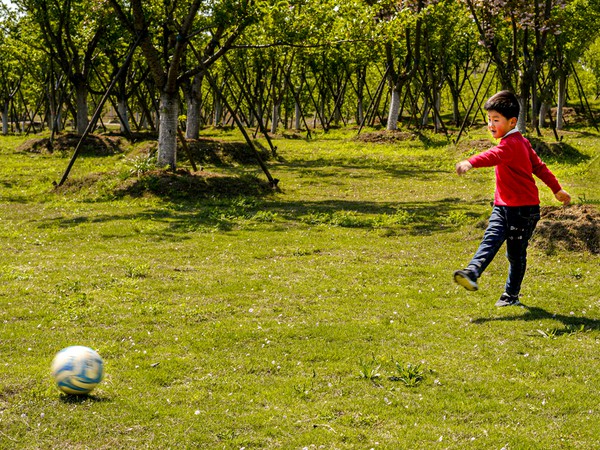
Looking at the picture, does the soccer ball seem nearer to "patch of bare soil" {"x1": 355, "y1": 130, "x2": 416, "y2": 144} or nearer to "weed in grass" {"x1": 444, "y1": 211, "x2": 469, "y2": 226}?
"weed in grass" {"x1": 444, "y1": 211, "x2": 469, "y2": 226}

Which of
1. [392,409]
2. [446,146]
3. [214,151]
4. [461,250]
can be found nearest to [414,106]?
[446,146]

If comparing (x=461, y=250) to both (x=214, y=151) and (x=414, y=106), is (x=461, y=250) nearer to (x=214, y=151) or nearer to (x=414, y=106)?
(x=214, y=151)

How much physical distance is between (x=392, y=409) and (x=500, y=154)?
4.41m

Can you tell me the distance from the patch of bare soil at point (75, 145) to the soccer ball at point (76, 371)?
103 feet

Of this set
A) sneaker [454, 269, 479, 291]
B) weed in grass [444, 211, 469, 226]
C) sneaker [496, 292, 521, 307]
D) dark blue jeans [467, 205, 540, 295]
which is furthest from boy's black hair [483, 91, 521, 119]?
weed in grass [444, 211, 469, 226]

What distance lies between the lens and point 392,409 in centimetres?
683

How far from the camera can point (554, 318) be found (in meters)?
9.82

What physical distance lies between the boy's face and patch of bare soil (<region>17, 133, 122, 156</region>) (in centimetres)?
3049

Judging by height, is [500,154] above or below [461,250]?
above

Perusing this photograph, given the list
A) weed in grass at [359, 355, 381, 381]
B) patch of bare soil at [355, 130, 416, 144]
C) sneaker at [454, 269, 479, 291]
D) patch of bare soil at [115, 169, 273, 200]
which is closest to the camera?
weed in grass at [359, 355, 381, 381]

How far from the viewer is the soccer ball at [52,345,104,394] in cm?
705

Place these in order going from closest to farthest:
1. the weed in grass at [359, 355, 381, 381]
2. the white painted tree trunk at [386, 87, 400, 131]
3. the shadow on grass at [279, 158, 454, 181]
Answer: the weed in grass at [359, 355, 381, 381] < the shadow on grass at [279, 158, 454, 181] < the white painted tree trunk at [386, 87, 400, 131]

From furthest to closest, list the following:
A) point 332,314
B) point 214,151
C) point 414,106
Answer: point 414,106 → point 214,151 → point 332,314

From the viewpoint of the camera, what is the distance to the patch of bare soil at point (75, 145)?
3759cm
